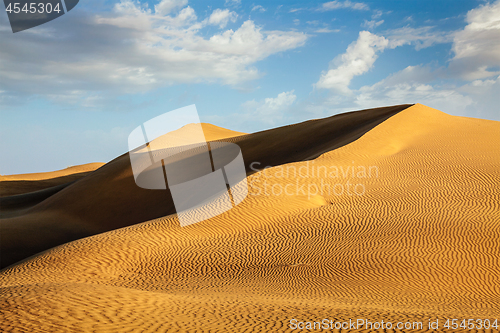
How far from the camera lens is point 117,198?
27.9 meters

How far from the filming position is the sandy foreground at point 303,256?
6500 millimetres

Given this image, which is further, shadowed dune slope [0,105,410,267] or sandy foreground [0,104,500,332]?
shadowed dune slope [0,105,410,267]

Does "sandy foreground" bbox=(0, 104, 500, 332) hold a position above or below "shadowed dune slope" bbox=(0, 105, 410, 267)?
below

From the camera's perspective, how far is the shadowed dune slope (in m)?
20.4

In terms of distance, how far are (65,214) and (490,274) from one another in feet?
83.6

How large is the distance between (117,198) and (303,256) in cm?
1999

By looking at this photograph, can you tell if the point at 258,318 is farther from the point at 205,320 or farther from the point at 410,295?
the point at 410,295

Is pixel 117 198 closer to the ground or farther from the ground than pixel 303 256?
farther from the ground

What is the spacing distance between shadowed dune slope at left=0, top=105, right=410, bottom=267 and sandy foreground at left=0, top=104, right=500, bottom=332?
0.75 ft

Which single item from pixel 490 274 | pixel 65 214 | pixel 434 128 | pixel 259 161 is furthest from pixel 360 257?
pixel 65 214

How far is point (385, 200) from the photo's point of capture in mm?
15492

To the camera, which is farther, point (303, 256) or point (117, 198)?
point (117, 198)

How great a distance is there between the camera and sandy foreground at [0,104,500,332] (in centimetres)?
650

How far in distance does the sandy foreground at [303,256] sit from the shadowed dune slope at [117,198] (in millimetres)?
228
